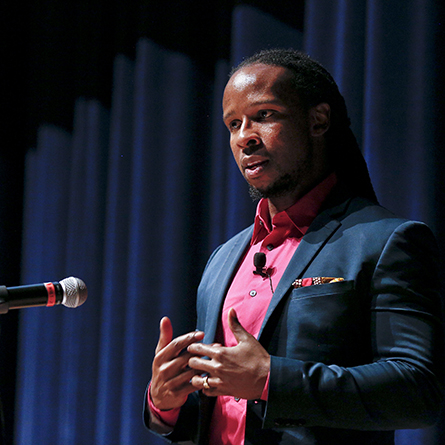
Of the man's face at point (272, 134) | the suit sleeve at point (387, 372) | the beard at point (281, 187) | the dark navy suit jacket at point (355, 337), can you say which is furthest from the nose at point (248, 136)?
the suit sleeve at point (387, 372)

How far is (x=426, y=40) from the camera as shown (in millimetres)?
1650

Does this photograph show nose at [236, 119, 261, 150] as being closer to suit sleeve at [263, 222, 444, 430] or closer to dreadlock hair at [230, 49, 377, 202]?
dreadlock hair at [230, 49, 377, 202]

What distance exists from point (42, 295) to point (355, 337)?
728 millimetres

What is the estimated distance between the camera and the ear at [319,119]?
140 centimetres

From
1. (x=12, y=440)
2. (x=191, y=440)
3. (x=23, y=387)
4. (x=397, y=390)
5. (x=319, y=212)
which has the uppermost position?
(x=319, y=212)

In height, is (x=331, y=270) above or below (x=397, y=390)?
above

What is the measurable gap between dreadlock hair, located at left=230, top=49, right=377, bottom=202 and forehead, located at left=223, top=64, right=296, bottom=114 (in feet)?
0.08

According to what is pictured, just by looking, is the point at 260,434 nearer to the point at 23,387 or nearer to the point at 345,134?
the point at 345,134

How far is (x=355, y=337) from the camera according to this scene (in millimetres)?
1120

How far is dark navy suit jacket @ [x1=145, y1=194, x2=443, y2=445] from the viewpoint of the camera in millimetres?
1007

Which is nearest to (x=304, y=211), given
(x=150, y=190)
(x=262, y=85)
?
(x=262, y=85)

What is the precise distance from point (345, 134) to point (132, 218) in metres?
1.34

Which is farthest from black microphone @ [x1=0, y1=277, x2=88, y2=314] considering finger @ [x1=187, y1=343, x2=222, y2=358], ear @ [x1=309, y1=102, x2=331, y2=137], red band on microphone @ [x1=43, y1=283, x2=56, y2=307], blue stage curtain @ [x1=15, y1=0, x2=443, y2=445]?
blue stage curtain @ [x1=15, y1=0, x2=443, y2=445]

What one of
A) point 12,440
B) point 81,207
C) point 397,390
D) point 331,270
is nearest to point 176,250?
point 81,207
